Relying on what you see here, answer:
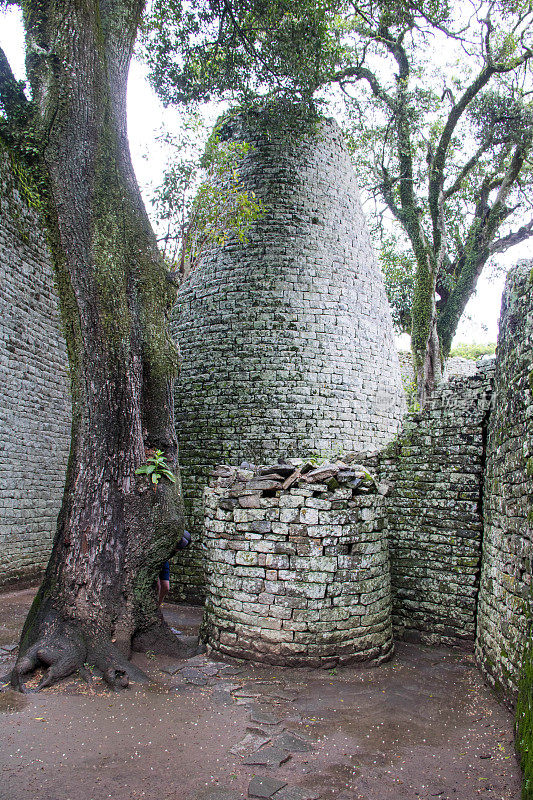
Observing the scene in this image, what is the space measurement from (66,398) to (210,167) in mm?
5383

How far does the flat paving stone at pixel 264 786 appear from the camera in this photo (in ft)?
9.53

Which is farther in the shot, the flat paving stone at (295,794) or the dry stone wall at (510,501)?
the dry stone wall at (510,501)

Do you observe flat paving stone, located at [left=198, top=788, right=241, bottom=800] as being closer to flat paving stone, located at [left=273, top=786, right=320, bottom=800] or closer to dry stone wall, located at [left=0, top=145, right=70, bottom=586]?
flat paving stone, located at [left=273, top=786, right=320, bottom=800]

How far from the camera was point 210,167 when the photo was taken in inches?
362

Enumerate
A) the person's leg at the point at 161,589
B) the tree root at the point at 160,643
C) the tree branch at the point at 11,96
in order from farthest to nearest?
the person's leg at the point at 161,589 < the tree branch at the point at 11,96 < the tree root at the point at 160,643

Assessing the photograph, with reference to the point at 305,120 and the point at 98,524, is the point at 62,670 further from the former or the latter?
the point at 305,120

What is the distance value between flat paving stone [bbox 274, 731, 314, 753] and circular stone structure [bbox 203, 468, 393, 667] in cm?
119

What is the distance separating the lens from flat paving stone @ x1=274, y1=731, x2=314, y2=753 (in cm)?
344

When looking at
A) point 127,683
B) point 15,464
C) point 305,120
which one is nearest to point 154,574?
point 127,683

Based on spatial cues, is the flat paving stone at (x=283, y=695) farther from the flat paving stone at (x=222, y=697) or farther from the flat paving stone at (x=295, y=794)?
the flat paving stone at (x=295, y=794)

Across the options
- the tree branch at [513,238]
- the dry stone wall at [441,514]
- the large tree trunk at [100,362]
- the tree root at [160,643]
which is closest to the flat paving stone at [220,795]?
the large tree trunk at [100,362]

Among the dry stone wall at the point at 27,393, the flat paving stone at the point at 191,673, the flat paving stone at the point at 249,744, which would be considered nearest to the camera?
the flat paving stone at the point at 249,744

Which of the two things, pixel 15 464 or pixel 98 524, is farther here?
pixel 15 464

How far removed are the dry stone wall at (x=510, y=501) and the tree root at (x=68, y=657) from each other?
10.6 ft
